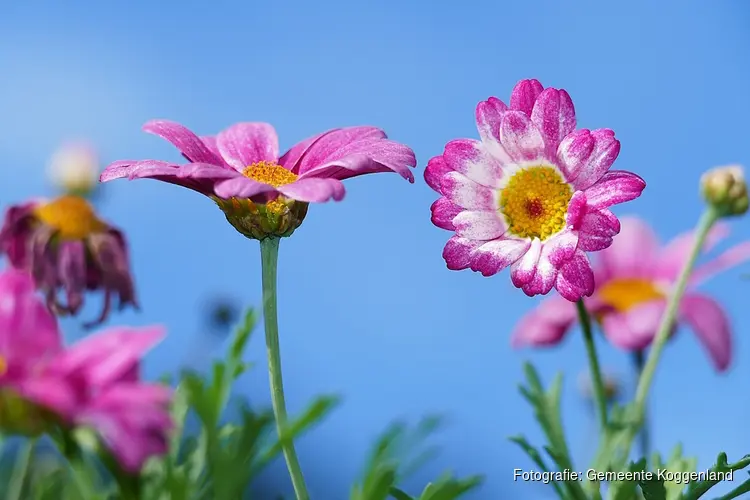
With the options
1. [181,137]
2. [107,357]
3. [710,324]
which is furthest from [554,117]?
[710,324]

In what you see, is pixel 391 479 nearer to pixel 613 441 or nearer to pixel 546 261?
pixel 546 261

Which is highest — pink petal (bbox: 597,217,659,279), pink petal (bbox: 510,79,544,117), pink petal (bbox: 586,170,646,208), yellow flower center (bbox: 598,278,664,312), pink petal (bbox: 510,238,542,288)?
pink petal (bbox: 510,79,544,117)

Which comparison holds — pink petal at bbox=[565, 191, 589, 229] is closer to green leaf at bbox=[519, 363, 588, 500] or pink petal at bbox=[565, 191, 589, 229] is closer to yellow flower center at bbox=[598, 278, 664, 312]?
green leaf at bbox=[519, 363, 588, 500]

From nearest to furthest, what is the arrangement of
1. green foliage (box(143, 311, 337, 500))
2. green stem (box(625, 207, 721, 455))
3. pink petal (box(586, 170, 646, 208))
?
green foliage (box(143, 311, 337, 500)), pink petal (box(586, 170, 646, 208)), green stem (box(625, 207, 721, 455))

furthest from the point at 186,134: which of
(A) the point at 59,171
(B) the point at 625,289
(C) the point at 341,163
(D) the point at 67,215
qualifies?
(A) the point at 59,171

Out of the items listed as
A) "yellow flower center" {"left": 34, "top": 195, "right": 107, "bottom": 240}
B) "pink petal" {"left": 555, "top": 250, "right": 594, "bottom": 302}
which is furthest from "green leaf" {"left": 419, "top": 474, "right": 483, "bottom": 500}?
"yellow flower center" {"left": 34, "top": 195, "right": 107, "bottom": 240}

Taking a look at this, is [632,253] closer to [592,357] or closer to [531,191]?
[592,357]
